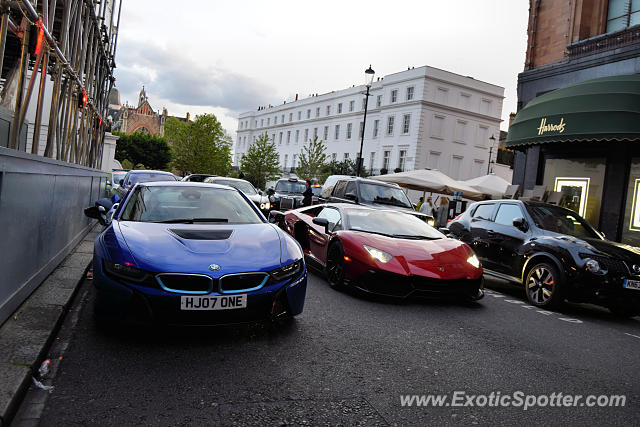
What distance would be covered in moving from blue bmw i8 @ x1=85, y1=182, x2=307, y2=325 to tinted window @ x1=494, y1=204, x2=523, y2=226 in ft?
17.3

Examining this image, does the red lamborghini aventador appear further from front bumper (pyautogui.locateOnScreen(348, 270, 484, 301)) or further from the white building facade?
the white building facade

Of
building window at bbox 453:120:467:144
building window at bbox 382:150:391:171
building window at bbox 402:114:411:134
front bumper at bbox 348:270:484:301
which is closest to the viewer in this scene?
front bumper at bbox 348:270:484:301

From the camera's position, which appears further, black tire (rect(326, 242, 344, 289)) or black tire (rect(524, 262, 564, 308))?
black tire (rect(524, 262, 564, 308))

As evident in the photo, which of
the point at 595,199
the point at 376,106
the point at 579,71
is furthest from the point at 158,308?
the point at 376,106

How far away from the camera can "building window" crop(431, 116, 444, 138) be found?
47281mm

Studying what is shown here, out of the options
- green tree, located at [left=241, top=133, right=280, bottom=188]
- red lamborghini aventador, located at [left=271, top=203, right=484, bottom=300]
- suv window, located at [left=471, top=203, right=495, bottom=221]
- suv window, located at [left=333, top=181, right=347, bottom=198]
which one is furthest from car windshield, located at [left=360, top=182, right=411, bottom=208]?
green tree, located at [left=241, top=133, right=280, bottom=188]

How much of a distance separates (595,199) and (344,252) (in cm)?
1137

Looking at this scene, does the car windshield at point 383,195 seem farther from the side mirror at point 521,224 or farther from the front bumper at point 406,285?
the front bumper at point 406,285

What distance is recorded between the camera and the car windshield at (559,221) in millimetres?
8023

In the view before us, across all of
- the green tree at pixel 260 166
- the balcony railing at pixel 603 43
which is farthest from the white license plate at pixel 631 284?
the green tree at pixel 260 166

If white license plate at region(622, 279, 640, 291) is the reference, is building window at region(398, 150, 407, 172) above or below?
above

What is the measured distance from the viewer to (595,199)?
14.7 m

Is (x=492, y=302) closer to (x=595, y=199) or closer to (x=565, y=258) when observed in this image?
(x=565, y=258)

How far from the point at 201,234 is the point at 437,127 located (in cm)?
4561
